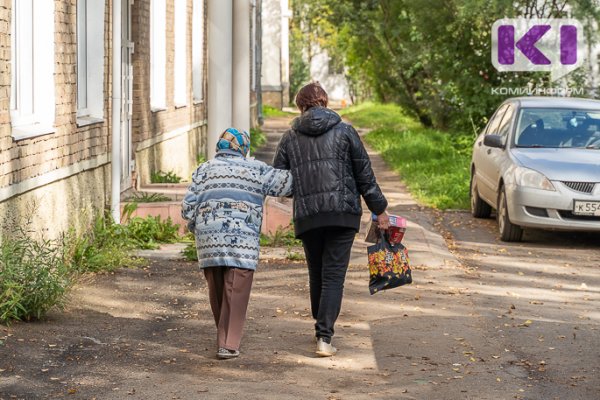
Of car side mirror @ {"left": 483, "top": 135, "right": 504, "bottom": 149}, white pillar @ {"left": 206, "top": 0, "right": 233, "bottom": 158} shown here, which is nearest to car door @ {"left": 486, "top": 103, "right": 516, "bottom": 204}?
car side mirror @ {"left": 483, "top": 135, "right": 504, "bottom": 149}

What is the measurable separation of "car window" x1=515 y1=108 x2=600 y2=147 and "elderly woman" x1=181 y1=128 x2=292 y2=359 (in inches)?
286

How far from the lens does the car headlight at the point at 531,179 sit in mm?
13172

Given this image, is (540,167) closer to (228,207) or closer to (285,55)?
(228,207)

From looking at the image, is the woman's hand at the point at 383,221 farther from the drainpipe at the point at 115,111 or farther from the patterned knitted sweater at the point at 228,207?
the drainpipe at the point at 115,111

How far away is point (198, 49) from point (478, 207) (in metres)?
8.05

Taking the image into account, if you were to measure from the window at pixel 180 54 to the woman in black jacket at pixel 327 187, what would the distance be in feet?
39.0

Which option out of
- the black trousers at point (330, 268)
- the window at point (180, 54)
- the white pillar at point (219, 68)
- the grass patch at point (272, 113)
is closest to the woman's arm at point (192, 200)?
the black trousers at point (330, 268)

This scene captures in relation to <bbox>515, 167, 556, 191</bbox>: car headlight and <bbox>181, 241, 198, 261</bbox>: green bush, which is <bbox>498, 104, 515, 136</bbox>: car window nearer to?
<bbox>515, 167, 556, 191</bbox>: car headlight

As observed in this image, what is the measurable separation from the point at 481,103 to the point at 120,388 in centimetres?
1655

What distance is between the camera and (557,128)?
14539 mm

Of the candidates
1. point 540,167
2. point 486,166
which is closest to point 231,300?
point 540,167

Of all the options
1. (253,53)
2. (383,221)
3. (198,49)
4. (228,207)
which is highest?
(253,53)

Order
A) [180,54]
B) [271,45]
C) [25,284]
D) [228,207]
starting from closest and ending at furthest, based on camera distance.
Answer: [228,207] → [25,284] → [180,54] → [271,45]

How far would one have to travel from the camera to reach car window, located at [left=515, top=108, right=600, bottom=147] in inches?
564
